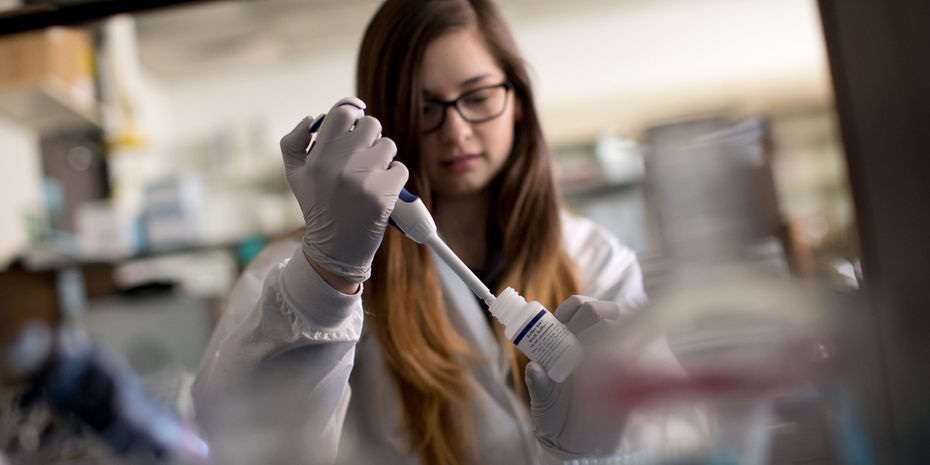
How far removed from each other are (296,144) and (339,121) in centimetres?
5

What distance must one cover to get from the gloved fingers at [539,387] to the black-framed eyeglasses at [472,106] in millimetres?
173

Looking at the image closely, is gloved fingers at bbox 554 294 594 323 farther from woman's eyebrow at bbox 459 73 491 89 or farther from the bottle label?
woman's eyebrow at bbox 459 73 491 89

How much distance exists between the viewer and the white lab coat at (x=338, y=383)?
0.46 metres

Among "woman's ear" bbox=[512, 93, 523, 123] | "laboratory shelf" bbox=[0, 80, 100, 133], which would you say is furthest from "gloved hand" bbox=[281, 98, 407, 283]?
"laboratory shelf" bbox=[0, 80, 100, 133]

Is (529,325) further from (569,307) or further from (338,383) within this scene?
(338,383)

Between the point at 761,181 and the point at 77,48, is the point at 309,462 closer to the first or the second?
the point at 761,181

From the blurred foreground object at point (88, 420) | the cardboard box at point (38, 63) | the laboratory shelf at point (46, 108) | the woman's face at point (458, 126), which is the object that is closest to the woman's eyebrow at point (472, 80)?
the woman's face at point (458, 126)

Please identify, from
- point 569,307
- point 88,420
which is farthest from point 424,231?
point 88,420

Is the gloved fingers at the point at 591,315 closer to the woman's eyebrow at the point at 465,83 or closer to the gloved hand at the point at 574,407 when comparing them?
the gloved hand at the point at 574,407

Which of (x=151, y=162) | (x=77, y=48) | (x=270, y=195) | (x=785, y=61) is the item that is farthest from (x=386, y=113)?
(x=151, y=162)

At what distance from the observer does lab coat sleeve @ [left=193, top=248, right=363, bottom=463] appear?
0.46 m

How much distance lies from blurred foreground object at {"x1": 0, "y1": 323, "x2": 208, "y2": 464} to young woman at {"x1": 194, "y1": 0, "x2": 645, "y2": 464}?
10 centimetres

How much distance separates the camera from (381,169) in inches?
16.8

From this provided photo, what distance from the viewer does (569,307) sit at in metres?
0.43
